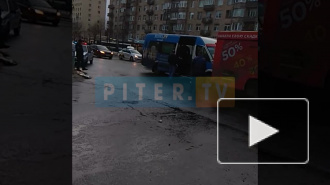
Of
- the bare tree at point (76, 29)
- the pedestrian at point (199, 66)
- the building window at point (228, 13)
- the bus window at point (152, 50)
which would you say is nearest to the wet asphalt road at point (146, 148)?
the bare tree at point (76, 29)

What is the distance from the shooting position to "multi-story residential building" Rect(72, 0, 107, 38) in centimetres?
365

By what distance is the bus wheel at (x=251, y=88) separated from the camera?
858 centimetres

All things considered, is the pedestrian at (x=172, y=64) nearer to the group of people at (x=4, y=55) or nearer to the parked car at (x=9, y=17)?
the group of people at (x=4, y=55)

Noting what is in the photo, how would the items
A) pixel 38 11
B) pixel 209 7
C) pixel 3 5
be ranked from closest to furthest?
pixel 3 5 → pixel 38 11 → pixel 209 7

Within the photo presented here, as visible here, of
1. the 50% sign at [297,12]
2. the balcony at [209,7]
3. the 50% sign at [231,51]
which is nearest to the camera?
the 50% sign at [297,12]

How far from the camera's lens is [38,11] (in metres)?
3.67

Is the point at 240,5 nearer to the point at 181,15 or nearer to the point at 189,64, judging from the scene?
the point at 181,15

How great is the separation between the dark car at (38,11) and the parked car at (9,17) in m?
0.08

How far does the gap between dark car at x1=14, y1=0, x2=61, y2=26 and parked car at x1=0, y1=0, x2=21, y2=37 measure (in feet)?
0.27

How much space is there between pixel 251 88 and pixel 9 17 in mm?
7190

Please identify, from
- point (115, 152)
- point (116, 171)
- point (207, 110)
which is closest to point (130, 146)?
point (115, 152)

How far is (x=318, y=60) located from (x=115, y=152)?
5.42 meters

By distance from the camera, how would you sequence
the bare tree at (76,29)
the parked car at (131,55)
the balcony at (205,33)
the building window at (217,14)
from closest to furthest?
the bare tree at (76,29) < the parked car at (131,55) < the building window at (217,14) < the balcony at (205,33)

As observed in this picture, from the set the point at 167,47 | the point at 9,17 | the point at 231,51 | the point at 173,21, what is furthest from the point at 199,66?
the point at 173,21
